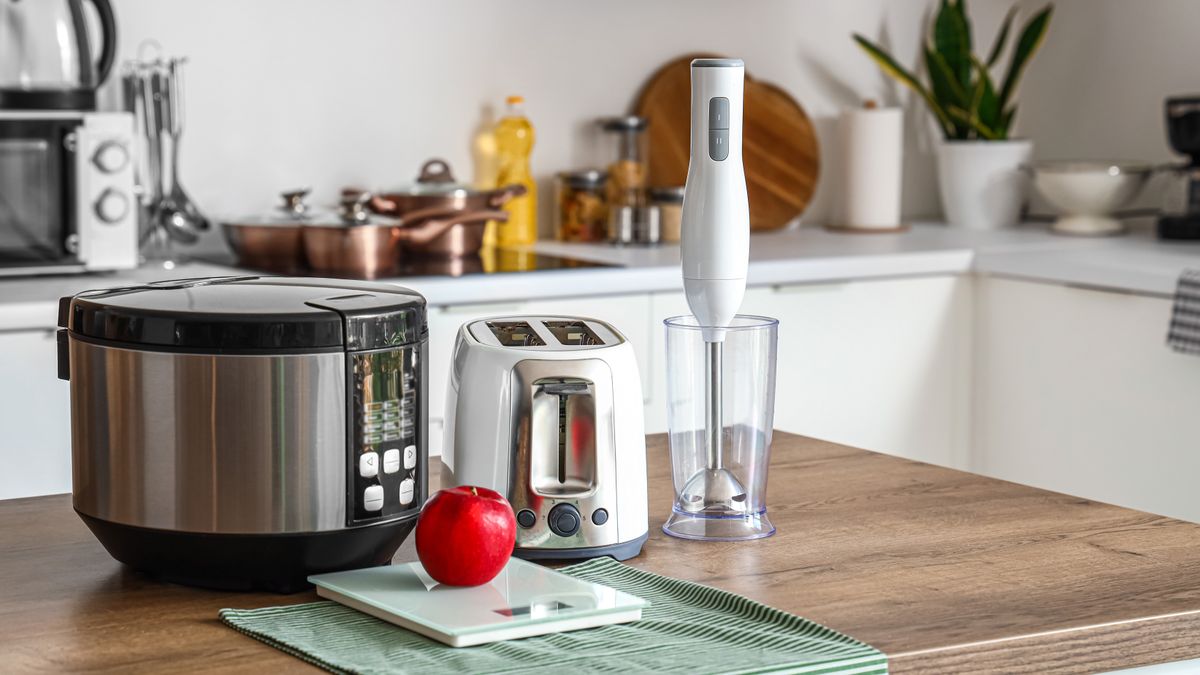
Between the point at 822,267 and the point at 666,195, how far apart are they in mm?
417

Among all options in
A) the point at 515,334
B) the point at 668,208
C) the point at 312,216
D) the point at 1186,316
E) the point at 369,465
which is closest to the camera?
the point at 369,465

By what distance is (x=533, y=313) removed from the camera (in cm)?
257

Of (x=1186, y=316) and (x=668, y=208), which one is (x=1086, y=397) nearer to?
(x=1186, y=316)

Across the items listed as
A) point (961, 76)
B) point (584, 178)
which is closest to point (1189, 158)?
point (961, 76)

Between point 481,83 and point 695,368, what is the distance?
6.94 feet

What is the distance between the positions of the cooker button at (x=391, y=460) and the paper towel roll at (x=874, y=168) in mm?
2473

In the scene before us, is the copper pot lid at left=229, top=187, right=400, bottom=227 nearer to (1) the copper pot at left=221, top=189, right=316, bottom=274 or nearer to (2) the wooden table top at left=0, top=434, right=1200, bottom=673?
(1) the copper pot at left=221, top=189, right=316, bottom=274

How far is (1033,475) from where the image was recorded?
9.55 feet

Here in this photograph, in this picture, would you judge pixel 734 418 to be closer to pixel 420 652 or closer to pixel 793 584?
pixel 793 584

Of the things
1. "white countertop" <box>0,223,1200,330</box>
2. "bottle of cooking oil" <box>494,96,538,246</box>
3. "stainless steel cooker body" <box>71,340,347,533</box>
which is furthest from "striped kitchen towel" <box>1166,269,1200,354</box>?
"stainless steel cooker body" <box>71,340,347,533</box>

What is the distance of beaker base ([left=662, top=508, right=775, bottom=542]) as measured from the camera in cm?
114

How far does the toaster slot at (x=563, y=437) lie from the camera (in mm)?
1045

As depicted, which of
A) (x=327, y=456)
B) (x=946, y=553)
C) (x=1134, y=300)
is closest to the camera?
(x=327, y=456)

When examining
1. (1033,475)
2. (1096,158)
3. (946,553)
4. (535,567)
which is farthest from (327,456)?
(1096,158)
